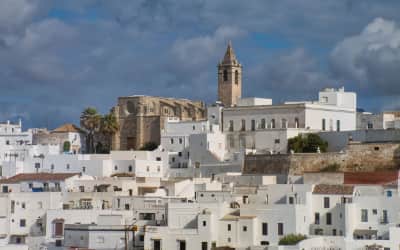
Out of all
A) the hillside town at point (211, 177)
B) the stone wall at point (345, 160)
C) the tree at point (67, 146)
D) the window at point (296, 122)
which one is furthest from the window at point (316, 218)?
the tree at point (67, 146)

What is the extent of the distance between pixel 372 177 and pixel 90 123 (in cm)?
2933

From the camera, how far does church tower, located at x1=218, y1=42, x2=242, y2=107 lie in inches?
3194

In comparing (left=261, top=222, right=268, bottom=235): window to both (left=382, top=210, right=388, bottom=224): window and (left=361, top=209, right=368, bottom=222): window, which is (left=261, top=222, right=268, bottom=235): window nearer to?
(left=361, top=209, right=368, bottom=222): window

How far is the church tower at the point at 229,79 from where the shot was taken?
81125mm

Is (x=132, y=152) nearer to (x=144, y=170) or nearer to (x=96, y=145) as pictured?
(x=144, y=170)

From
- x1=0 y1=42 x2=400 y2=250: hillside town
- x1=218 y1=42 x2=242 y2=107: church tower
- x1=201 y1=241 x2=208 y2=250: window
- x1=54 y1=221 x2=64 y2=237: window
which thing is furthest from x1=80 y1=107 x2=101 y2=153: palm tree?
x1=201 y1=241 x2=208 y2=250: window

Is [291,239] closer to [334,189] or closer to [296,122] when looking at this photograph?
[334,189]

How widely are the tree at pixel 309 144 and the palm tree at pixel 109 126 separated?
16598 millimetres

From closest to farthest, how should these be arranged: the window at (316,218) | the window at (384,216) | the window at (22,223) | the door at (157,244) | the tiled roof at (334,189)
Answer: the window at (384,216) → the door at (157,244) → the window at (316,218) → the tiled roof at (334,189) → the window at (22,223)

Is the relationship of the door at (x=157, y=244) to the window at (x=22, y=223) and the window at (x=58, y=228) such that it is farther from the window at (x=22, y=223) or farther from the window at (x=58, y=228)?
the window at (x=22, y=223)

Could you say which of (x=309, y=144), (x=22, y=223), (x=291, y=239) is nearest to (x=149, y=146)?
(x=309, y=144)

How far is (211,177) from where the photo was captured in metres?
64.7

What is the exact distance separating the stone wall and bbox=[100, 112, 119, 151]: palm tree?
1672 centimetres

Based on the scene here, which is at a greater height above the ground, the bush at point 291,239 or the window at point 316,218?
the window at point 316,218
